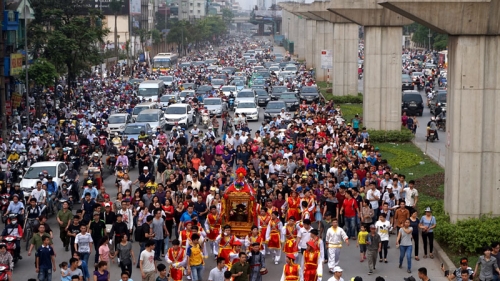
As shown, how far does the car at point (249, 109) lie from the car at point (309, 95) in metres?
6.23

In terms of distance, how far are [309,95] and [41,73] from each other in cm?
1668

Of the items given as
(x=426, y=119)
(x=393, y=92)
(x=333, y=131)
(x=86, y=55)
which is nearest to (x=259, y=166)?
(x=333, y=131)

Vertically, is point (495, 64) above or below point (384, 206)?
above

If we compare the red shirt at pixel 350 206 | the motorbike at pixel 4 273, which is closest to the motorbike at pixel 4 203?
the motorbike at pixel 4 273

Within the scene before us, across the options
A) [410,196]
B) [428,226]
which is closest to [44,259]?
[428,226]

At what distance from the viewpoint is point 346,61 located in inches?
2356

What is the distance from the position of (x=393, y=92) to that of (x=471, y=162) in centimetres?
1906

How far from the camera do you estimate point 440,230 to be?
21250mm

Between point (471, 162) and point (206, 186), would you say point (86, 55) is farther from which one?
point (471, 162)

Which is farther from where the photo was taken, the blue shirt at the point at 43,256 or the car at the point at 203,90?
the car at the point at 203,90

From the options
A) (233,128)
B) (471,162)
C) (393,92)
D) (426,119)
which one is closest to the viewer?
(471,162)

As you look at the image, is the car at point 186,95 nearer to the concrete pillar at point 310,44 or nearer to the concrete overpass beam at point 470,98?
the concrete overpass beam at point 470,98

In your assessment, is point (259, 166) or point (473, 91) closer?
point (473, 91)

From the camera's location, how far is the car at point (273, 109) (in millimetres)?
48062
